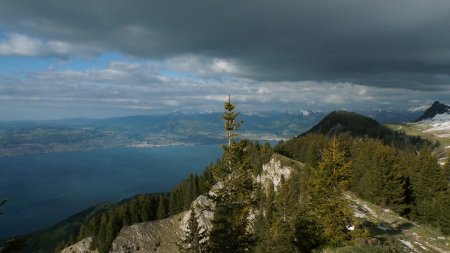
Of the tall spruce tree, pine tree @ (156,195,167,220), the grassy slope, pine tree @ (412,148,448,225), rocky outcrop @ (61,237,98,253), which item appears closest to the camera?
the tall spruce tree

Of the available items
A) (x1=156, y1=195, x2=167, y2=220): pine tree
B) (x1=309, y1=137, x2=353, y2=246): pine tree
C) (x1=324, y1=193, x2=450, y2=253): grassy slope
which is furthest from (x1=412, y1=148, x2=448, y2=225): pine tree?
(x1=156, y1=195, x2=167, y2=220): pine tree

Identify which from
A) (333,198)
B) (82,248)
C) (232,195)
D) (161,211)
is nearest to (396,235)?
(333,198)

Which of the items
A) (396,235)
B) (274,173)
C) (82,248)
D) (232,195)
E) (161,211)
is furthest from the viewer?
(274,173)

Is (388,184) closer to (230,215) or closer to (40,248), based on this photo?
(230,215)

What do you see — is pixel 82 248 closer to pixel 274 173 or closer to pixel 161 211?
pixel 161 211

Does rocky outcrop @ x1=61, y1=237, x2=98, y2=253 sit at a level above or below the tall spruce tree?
below

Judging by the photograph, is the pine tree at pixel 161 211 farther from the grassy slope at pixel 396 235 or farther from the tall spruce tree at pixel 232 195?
the tall spruce tree at pixel 232 195

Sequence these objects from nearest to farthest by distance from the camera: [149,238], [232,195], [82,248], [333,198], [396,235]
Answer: [232,195] → [333,198] → [396,235] → [149,238] → [82,248]

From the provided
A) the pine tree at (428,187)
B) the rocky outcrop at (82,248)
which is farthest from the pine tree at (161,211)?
the pine tree at (428,187)

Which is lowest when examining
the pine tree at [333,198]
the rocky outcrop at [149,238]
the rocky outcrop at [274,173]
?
the rocky outcrop at [149,238]

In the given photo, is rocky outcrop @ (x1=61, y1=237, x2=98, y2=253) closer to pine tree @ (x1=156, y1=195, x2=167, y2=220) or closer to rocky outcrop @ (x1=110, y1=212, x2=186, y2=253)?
rocky outcrop @ (x1=110, y1=212, x2=186, y2=253)

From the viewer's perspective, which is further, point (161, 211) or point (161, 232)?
point (161, 211)

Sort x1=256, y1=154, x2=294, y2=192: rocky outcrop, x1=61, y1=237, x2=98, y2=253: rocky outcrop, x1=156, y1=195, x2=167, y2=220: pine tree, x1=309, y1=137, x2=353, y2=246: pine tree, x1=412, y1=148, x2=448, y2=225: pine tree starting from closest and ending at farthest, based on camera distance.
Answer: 1. x1=309, y1=137, x2=353, y2=246: pine tree
2. x1=412, y1=148, x2=448, y2=225: pine tree
3. x1=61, y1=237, x2=98, y2=253: rocky outcrop
4. x1=156, y1=195, x2=167, y2=220: pine tree
5. x1=256, y1=154, x2=294, y2=192: rocky outcrop

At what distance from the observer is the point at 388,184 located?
72000 mm
